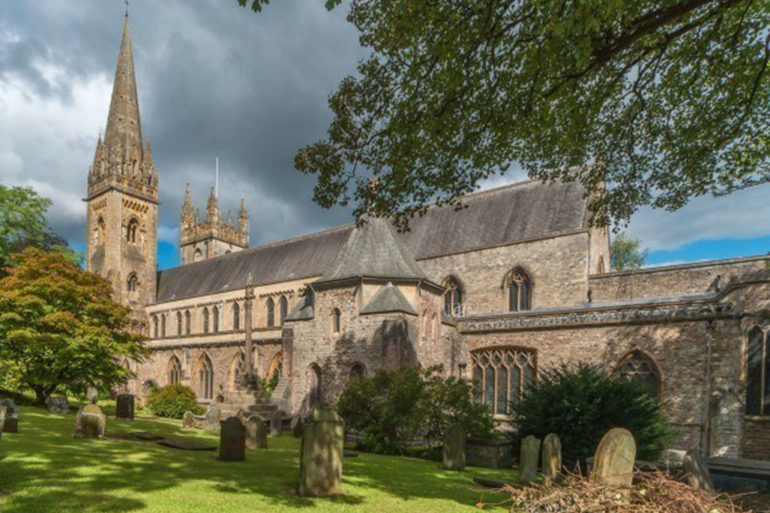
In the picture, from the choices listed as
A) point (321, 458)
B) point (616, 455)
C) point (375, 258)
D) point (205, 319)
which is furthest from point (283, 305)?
point (616, 455)

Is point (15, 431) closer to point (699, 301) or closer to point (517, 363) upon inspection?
point (517, 363)

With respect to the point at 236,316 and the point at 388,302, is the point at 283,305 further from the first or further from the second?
the point at 388,302

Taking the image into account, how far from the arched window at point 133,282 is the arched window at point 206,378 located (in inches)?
516

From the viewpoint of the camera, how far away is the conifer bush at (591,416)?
41.9ft

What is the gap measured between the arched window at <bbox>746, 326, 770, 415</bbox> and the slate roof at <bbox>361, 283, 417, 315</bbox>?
1164 cm

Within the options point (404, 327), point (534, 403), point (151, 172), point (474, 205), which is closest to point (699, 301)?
point (534, 403)

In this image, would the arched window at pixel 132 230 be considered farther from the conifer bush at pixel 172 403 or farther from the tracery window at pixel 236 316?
the conifer bush at pixel 172 403

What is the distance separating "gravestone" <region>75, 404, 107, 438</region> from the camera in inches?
496

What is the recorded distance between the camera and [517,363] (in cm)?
2136

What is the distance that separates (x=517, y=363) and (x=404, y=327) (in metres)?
5.38

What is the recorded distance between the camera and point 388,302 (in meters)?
20.2

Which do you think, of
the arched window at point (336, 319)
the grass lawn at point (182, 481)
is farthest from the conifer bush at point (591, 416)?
the arched window at point (336, 319)

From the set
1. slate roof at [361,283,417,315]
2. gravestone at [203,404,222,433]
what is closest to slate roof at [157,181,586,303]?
slate roof at [361,283,417,315]

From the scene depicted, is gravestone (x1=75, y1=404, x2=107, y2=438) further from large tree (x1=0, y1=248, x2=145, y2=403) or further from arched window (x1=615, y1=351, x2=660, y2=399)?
arched window (x1=615, y1=351, x2=660, y2=399)
